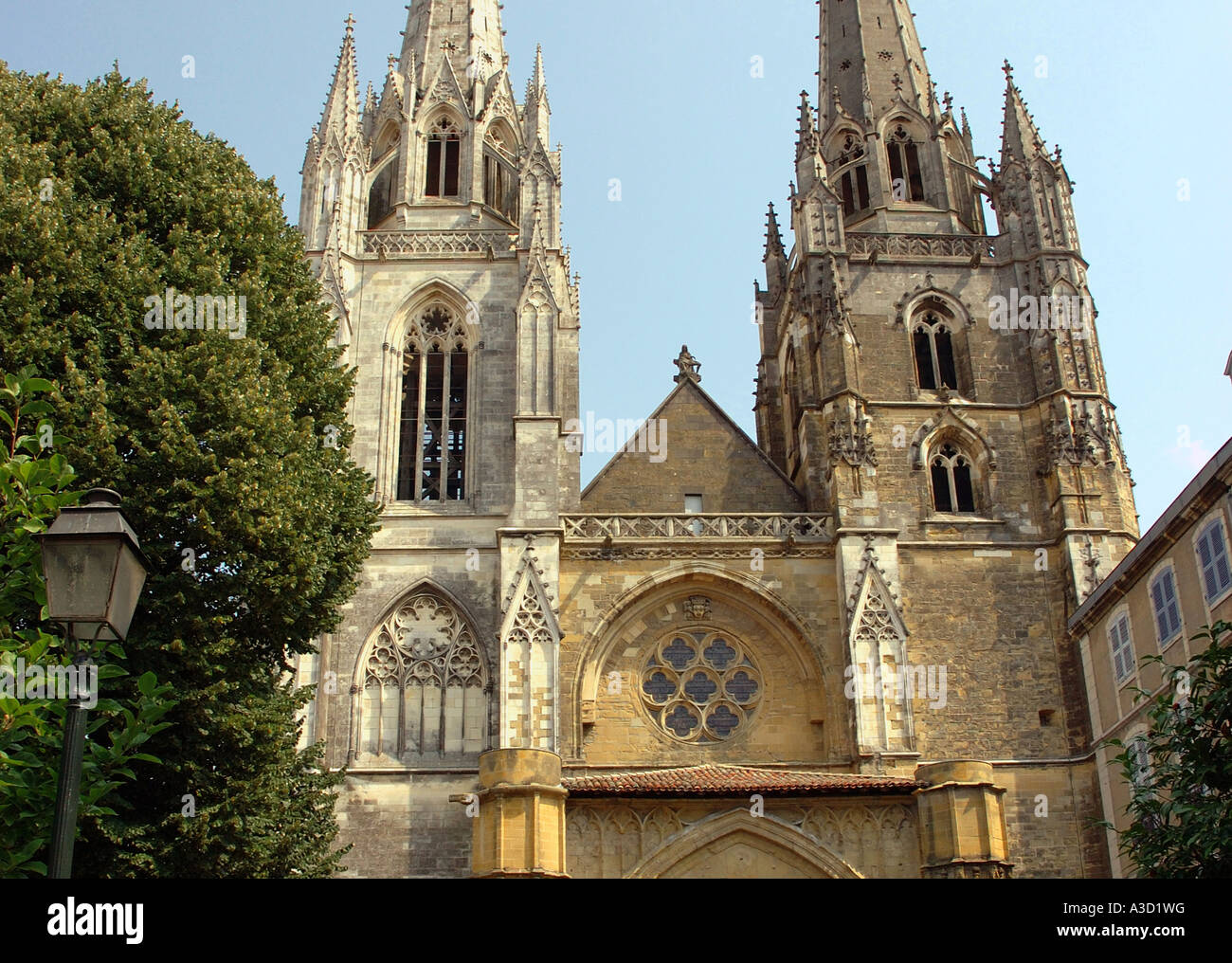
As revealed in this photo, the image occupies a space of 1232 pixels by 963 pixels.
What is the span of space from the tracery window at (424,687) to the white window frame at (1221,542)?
12.3 meters

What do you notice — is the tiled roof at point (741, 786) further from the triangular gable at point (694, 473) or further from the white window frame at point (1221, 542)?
the triangular gable at point (694, 473)

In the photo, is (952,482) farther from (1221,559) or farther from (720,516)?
(1221,559)

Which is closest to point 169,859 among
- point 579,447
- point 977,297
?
point 579,447

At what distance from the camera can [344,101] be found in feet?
100

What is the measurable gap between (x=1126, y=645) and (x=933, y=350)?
8981 mm

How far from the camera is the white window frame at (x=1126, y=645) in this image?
2141 cm

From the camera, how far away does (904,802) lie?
15.5 m

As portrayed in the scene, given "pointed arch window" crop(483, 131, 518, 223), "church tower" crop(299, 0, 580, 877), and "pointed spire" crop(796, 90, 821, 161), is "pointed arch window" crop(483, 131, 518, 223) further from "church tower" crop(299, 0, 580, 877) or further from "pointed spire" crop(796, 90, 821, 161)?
"pointed spire" crop(796, 90, 821, 161)

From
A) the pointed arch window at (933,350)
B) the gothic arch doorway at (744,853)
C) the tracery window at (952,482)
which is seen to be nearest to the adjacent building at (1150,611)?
the tracery window at (952,482)

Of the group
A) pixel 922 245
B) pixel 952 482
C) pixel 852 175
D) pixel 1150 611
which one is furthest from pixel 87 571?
pixel 852 175

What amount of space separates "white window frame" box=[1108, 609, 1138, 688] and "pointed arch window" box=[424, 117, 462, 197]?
1761 centimetres
